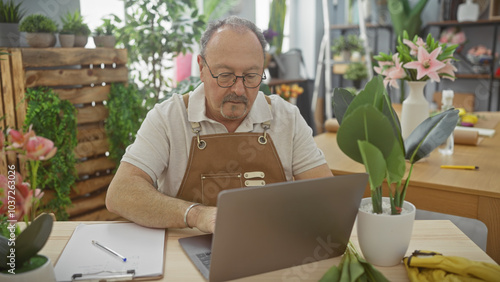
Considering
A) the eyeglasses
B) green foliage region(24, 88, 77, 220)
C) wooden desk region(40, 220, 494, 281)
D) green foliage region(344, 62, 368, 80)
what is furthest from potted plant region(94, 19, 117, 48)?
green foliage region(344, 62, 368, 80)

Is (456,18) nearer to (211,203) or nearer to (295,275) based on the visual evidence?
(211,203)

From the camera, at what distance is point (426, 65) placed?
1865mm

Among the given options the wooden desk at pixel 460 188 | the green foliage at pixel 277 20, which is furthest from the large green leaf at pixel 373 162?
the green foliage at pixel 277 20

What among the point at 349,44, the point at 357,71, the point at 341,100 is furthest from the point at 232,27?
the point at 349,44

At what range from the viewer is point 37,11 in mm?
2570

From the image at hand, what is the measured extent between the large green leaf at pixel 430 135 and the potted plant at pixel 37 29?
6.64 ft

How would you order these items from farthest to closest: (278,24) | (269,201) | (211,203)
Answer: (278,24) < (211,203) < (269,201)

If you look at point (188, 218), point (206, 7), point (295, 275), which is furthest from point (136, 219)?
point (206, 7)

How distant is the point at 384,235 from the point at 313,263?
0.17 metres

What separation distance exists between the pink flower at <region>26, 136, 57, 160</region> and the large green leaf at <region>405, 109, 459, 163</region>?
742 mm

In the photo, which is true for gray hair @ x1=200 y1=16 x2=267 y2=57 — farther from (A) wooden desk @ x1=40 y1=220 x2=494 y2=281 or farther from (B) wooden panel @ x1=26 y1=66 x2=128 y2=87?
(B) wooden panel @ x1=26 y1=66 x2=128 y2=87

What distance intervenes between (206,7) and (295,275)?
3.31 m

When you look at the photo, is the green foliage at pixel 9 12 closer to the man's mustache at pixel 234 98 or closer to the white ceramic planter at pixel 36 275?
the man's mustache at pixel 234 98

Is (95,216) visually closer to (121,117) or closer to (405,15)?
(121,117)
